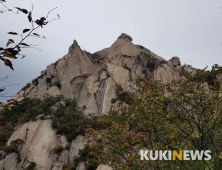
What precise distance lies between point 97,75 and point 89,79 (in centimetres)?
213

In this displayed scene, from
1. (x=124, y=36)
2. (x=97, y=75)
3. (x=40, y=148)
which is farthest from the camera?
(x=124, y=36)

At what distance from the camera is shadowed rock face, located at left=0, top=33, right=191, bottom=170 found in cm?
2997

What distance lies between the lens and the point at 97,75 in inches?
1682

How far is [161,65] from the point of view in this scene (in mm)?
45625

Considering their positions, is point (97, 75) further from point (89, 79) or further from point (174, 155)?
point (174, 155)

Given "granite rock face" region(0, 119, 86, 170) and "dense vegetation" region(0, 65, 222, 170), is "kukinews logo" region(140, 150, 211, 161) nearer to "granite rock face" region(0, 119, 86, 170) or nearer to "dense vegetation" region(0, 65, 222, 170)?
"dense vegetation" region(0, 65, 222, 170)

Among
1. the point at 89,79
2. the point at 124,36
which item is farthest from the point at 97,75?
the point at 124,36

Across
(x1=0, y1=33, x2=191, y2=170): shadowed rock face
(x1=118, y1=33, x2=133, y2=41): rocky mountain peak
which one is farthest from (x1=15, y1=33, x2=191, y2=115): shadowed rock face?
(x1=118, y1=33, x2=133, y2=41): rocky mountain peak

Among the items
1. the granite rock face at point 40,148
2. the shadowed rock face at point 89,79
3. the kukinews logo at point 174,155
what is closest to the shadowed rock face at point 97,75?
the shadowed rock face at point 89,79

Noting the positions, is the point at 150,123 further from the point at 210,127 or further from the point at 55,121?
the point at 55,121

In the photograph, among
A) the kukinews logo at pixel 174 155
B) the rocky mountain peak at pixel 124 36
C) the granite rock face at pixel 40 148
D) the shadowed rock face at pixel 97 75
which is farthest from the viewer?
the rocky mountain peak at pixel 124 36

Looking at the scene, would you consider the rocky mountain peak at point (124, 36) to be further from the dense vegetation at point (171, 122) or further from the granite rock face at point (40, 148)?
the dense vegetation at point (171, 122)

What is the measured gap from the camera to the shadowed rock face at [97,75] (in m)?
38.9

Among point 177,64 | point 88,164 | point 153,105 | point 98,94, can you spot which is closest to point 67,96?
point 98,94
